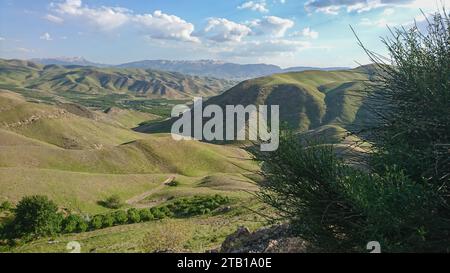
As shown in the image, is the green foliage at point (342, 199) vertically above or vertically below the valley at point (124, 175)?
above

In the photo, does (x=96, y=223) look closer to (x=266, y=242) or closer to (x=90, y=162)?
(x=266, y=242)

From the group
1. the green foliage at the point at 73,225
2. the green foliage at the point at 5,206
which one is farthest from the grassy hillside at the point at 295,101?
the green foliage at the point at 5,206

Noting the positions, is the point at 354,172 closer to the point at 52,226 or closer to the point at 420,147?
the point at 420,147

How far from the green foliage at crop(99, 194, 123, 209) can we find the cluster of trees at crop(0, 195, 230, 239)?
20.7 ft

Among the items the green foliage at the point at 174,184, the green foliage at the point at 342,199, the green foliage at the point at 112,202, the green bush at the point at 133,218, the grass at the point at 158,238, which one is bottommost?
the green foliage at the point at 174,184

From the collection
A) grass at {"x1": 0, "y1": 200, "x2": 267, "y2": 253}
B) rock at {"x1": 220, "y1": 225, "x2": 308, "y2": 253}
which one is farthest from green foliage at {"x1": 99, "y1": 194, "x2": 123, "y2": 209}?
rock at {"x1": 220, "y1": 225, "x2": 308, "y2": 253}

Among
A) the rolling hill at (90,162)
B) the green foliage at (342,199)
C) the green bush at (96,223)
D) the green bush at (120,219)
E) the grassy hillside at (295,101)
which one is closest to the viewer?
the green foliage at (342,199)

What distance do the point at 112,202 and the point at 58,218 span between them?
38.6 feet

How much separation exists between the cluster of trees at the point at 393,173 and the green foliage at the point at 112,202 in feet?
143

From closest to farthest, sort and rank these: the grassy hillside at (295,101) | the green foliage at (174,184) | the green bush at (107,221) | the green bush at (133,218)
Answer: the green bush at (107,221)
the green bush at (133,218)
the green foliage at (174,184)
the grassy hillside at (295,101)

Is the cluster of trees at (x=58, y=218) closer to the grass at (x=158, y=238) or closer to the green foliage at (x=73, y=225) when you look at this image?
the green foliage at (x=73, y=225)

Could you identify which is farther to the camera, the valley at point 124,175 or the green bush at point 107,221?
the green bush at point 107,221

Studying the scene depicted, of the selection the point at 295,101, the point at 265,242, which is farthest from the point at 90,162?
the point at 295,101

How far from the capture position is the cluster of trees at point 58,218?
3834cm
